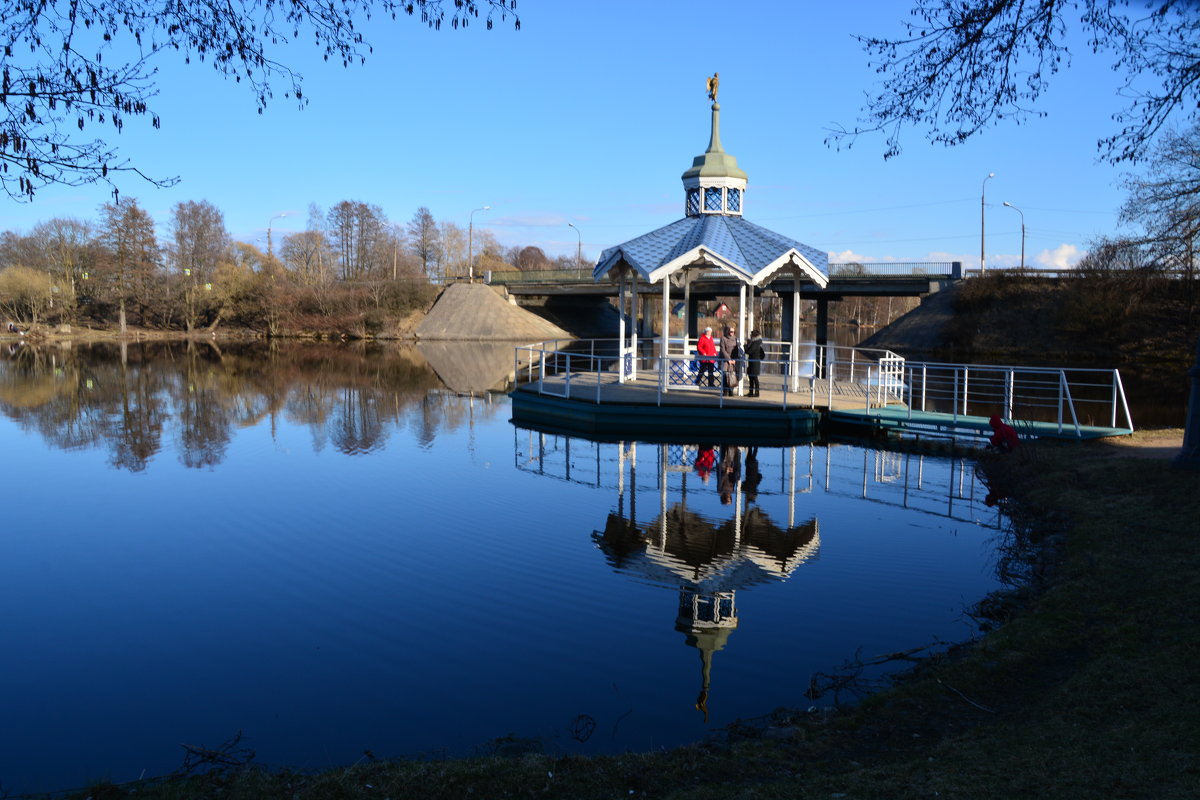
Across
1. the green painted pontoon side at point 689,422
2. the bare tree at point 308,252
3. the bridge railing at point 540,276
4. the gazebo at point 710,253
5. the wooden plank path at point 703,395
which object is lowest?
the green painted pontoon side at point 689,422

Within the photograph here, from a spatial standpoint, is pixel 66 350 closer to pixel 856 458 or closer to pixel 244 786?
pixel 856 458

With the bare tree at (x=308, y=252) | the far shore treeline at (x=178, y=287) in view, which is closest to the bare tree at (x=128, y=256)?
the far shore treeline at (x=178, y=287)

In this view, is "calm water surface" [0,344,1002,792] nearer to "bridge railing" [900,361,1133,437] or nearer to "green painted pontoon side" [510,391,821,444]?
"green painted pontoon side" [510,391,821,444]

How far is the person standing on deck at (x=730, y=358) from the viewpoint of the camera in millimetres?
Answer: 23484

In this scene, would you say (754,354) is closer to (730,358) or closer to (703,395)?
(730,358)

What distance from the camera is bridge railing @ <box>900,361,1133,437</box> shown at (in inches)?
784

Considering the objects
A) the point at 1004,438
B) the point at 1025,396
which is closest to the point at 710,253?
the point at 1004,438

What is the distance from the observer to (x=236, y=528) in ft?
43.7

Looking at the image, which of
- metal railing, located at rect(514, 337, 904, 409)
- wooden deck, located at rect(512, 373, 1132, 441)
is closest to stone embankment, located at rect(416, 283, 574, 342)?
metal railing, located at rect(514, 337, 904, 409)

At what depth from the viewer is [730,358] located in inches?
932

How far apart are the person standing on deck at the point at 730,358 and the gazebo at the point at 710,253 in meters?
1.11

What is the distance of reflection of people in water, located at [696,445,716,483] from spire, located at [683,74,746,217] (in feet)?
33.6

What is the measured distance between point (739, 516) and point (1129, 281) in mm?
39622

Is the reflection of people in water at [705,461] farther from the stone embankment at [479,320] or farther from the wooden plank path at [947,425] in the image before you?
the stone embankment at [479,320]
